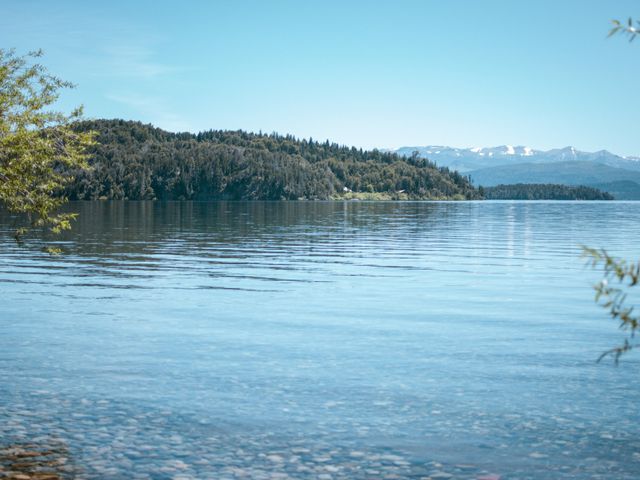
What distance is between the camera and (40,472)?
13.0 meters

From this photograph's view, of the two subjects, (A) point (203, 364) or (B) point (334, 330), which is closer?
(A) point (203, 364)

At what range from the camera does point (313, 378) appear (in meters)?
19.9

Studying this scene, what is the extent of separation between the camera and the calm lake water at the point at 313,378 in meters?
14.1

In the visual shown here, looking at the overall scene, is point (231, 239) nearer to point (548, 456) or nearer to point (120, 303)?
point (120, 303)

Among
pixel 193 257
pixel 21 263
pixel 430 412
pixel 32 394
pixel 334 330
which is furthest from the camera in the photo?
pixel 193 257

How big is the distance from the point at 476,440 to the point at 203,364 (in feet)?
30.6

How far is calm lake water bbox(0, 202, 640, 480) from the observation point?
46.2ft

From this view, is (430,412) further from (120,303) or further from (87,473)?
(120,303)

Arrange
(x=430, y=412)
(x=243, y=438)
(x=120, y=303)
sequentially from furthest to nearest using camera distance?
(x=120, y=303) → (x=430, y=412) → (x=243, y=438)

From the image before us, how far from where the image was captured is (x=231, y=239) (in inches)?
3000

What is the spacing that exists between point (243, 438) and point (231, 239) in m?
61.7

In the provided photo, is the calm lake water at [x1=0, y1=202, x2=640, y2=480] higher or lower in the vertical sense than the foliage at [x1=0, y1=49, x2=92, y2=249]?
lower

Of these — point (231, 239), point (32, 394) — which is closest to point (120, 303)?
point (32, 394)

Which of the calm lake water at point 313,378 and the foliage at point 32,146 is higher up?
the foliage at point 32,146
